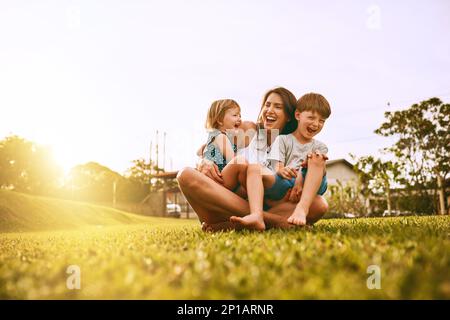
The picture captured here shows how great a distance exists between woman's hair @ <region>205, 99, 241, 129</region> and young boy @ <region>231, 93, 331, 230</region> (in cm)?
59

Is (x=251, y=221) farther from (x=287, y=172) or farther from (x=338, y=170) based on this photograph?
(x=338, y=170)

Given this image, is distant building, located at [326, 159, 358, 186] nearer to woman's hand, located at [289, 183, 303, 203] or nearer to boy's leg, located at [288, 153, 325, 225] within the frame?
woman's hand, located at [289, 183, 303, 203]

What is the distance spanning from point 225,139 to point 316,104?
913mm

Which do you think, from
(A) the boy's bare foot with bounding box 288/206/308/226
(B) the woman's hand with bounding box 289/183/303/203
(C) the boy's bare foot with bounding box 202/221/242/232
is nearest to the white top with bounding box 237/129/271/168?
(B) the woman's hand with bounding box 289/183/303/203

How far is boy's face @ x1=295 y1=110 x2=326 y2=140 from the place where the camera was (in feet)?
11.9

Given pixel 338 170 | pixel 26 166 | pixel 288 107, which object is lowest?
pixel 288 107

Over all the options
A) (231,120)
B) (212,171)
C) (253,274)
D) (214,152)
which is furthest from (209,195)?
(253,274)

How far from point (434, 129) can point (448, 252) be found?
18.9 m

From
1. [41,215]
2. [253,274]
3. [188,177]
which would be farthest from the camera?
[41,215]

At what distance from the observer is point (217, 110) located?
381cm

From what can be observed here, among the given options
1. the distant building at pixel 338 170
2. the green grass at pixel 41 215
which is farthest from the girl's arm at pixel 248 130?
the distant building at pixel 338 170

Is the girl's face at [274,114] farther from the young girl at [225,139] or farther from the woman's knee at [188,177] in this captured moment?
the woman's knee at [188,177]

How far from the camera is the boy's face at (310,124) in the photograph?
3.62m

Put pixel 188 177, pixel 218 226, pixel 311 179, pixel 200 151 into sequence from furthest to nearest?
pixel 200 151, pixel 218 226, pixel 188 177, pixel 311 179
